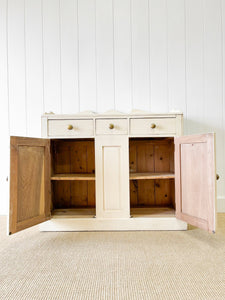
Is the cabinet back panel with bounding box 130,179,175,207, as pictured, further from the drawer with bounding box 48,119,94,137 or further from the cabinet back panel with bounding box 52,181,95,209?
the drawer with bounding box 48,119,94,137

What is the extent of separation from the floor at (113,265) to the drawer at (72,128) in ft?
2.42

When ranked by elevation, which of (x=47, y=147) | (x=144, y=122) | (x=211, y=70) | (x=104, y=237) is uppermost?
(x=211, y=70)

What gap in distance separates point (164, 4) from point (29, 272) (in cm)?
245

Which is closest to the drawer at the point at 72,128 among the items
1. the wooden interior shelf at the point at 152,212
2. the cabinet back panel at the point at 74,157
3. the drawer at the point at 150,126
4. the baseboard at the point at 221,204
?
the drawer at the point at 150,126

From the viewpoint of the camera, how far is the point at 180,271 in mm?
1099

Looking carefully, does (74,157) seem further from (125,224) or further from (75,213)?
(125,224)

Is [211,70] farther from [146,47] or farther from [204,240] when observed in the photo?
[204,240]

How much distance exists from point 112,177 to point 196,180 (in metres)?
0.58

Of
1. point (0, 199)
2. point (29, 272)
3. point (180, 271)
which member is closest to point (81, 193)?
point (0, 199)

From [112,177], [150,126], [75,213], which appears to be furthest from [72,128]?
[75,213]

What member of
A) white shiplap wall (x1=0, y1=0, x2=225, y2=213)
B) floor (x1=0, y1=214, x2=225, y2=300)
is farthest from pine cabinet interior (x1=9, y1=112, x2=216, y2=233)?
white shiplap wall (x1=0, y1=0, x2=225, y2=213)

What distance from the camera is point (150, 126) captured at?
1.70 meters

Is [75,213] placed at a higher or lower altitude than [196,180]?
lower

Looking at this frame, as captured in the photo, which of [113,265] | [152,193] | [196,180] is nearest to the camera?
[113,265]
